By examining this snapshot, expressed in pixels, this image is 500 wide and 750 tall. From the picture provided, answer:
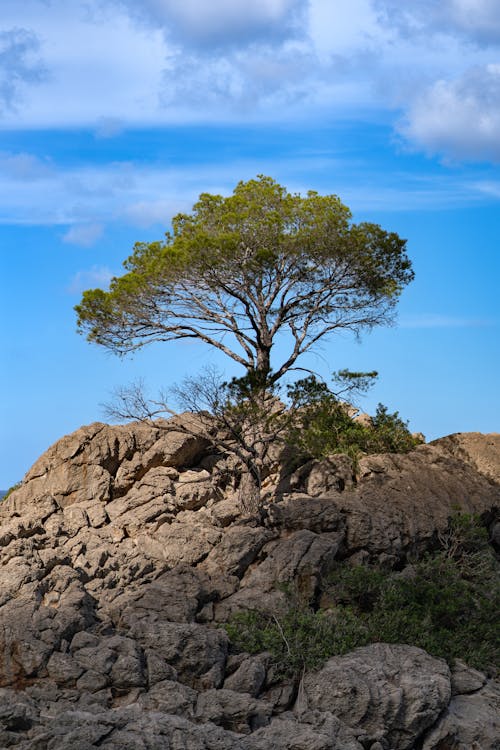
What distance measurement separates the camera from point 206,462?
93.2 feet

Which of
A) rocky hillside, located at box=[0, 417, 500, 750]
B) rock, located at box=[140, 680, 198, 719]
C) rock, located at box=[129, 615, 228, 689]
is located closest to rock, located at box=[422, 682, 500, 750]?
rocky hillside, located at box=[0, 417, 500, 750]

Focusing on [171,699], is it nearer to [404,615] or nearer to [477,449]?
[404,615]

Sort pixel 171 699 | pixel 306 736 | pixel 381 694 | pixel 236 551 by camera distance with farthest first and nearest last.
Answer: pixel 236 551
pixel 381 694
pixel 171 699
pixel 306 736

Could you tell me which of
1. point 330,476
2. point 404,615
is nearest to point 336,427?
point 330,476

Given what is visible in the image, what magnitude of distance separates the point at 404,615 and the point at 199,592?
4463mm

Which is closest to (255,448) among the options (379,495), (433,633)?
(379,495)

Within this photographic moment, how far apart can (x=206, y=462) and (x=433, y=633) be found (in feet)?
31.5

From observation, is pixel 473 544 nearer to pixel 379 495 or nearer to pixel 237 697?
pixel 379 495

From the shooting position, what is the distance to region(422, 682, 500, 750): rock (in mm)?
18109

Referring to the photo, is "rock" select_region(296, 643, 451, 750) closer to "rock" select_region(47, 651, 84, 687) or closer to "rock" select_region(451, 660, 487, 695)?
"rock" select_region(451, 660, 487, 695)

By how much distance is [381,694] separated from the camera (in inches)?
709

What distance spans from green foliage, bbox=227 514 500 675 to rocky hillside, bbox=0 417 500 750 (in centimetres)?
41

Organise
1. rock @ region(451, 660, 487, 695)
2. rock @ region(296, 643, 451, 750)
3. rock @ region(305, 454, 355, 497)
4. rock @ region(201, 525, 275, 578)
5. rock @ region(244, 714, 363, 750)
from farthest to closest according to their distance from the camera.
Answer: rock @ region(305, 454, 355, 497), rock @ region(201, 525, 275, 578), rock @ region(451, 660, 487, 695), rock @ region(296, 643, 451, 750), rock @ region(244, 714, 363, 750)

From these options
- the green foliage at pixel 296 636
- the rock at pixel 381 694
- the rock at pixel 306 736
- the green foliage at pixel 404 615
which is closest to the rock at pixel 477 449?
the green foliage at pixel 404 615
